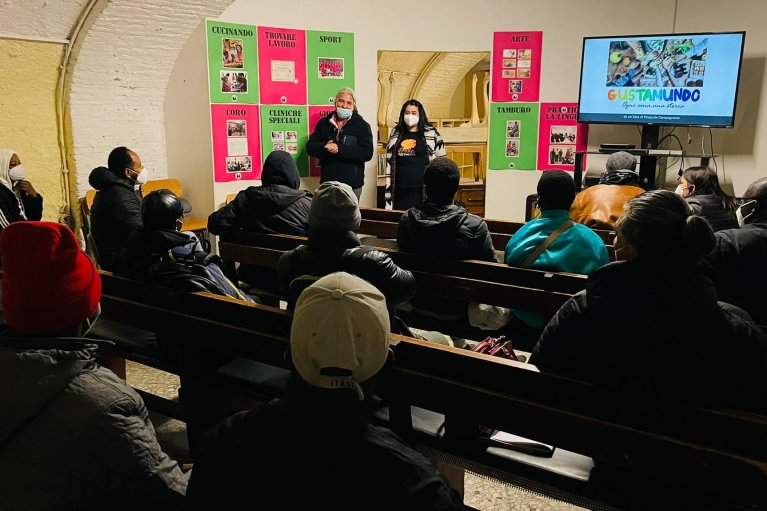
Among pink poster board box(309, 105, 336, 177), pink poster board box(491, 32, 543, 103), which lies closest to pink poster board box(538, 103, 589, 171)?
pink poster board box(491, 32, 543, 103)

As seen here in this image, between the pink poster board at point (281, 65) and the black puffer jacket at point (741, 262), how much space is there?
460cm

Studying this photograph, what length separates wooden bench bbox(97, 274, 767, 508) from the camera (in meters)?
1.61

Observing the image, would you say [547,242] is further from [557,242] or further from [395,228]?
[395,228]

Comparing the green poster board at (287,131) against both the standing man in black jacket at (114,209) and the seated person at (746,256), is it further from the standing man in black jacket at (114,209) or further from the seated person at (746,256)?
the seated person at (746,256)

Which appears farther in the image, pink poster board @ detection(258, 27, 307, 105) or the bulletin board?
pink poster board @ detection(258, 27, 307, 105)

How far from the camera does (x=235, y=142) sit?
20.6ft

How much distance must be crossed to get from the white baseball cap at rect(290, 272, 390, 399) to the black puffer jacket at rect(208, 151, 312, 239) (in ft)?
9.06

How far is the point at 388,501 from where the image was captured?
108cm

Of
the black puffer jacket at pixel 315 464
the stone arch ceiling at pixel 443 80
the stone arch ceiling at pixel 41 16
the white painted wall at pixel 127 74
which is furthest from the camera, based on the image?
the stone arch ceiling at pixel 443 80

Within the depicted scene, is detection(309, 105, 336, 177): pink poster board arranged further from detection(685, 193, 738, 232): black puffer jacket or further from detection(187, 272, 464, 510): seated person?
detection(187, 272, 464, 510): seated person

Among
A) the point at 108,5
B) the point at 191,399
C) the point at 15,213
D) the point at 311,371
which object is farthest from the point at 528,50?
the point at 311,371

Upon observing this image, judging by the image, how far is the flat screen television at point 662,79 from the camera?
19.2ft

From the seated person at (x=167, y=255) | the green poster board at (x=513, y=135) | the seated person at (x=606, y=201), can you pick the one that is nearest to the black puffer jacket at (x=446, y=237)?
the seated person at (x=167, y=255)

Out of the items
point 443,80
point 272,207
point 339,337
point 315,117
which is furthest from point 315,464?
point 443,80
